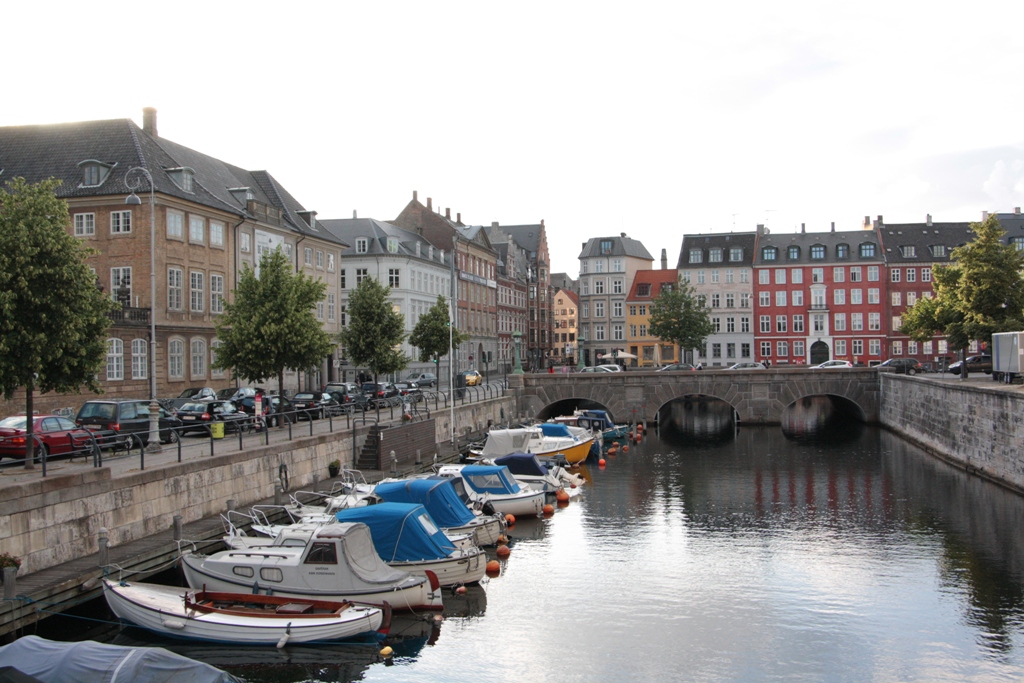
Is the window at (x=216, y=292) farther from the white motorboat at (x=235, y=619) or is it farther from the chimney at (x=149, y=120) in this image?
the white motorboat at (x=235, y=619)

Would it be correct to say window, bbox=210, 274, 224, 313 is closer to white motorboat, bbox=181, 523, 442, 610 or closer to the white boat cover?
white motorboat, bbox=181, 523, 442, 610

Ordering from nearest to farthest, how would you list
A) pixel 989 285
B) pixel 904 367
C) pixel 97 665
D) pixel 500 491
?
pixel 97 665
pixel 500 491
pixel 989 285
pixel 904 367

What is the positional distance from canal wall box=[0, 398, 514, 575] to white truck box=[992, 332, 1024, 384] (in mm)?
34626

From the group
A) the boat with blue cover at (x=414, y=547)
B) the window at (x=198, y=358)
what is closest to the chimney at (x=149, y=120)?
the window at (x=198, y=358)

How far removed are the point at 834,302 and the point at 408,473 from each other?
251ft

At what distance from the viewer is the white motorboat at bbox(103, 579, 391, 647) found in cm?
2039

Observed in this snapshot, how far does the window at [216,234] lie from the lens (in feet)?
182

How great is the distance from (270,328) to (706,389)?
40.8m

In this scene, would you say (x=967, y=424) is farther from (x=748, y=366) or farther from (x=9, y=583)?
(x=9, y=583)

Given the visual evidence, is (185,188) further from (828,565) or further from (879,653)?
(879,653)

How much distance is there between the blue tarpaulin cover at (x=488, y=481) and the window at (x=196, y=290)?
2479 cm

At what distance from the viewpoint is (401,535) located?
25312mm

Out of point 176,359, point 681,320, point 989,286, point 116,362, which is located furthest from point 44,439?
point 681,320

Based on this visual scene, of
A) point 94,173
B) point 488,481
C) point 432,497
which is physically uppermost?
point 94,173
